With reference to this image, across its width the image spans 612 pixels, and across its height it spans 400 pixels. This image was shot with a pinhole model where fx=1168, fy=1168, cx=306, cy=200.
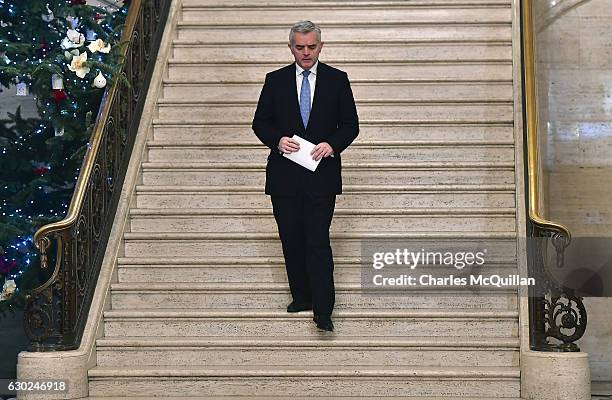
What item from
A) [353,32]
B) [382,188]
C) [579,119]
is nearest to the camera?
[382,188]

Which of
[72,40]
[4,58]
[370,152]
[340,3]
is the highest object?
[340,3]

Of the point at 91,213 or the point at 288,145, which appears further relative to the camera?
the point at 91,213

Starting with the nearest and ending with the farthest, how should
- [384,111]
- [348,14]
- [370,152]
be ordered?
[370,152] < [384,111] < [348,14]

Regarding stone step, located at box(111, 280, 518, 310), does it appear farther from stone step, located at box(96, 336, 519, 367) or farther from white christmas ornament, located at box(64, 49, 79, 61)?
white christmas ornament, located at box(64, 49, 79, 61)

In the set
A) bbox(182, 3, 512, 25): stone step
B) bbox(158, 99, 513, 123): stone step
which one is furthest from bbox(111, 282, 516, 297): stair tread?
bbox(182, 3, 512, 25): stone step

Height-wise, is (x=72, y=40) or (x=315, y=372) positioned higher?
(x=72, y=40)

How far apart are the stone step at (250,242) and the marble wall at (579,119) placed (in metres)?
1.15

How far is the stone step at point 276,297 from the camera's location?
307 inches

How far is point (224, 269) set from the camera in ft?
26.6

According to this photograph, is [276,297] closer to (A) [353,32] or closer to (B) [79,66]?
(B) [79,66]

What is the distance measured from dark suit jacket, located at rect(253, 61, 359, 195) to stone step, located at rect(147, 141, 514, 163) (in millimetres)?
1488

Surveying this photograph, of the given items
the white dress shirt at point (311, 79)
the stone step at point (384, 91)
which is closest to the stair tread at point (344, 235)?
the white dress shirt at point (311, 79)

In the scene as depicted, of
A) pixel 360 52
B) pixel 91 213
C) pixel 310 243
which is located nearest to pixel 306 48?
pixel 310 243

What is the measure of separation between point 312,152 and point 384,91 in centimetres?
257
